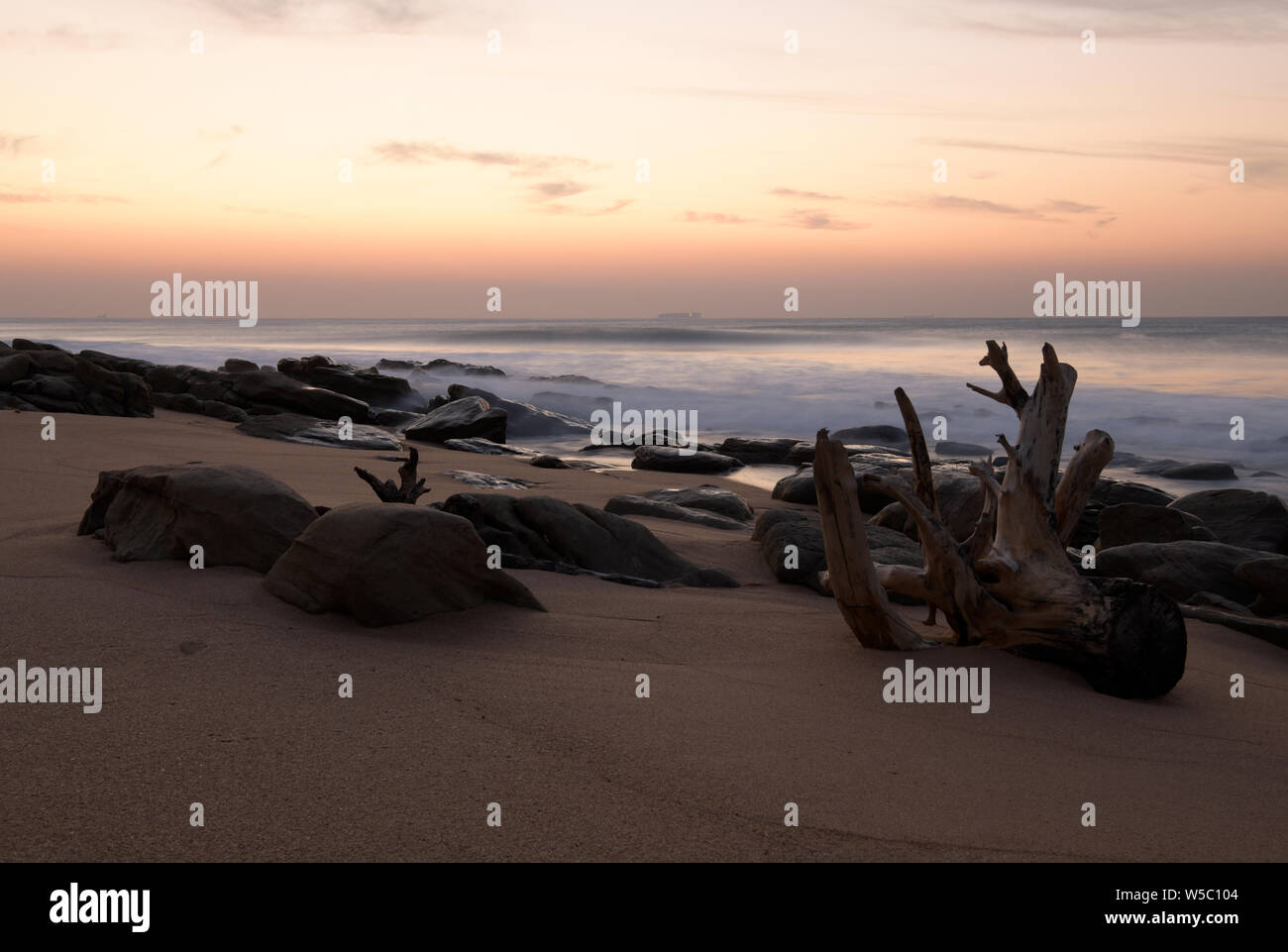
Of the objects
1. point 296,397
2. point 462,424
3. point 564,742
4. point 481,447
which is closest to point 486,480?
point 481,447

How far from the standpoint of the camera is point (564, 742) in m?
2.87

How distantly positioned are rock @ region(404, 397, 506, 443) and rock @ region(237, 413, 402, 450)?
1266 mm

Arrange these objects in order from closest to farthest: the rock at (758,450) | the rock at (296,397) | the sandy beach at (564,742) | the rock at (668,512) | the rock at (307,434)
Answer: the sandy beach at (564,742)
the rock at (668,512)
the rock at (307,434)
the rock at (758,450)
the rock at (296,397)

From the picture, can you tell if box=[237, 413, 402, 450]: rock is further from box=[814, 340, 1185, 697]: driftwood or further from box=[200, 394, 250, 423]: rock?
box=[814, 340, 1185, 697]: driftwood

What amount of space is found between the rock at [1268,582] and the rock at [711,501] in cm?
381

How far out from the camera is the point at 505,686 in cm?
327

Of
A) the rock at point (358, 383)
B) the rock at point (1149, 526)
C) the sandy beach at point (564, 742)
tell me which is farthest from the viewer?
the rock at point (358, 383)

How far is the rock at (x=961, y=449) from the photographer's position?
16.3m

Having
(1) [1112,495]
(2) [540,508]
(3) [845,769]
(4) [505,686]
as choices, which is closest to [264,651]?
(4) [505,686]

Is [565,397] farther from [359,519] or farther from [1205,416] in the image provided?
[359,519]

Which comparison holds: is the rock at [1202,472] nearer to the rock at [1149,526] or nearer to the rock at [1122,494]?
the rock at [1122,494]

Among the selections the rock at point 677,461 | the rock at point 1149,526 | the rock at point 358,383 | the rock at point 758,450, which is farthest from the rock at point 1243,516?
the rock at point 358,383

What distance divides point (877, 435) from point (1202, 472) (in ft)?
17.1

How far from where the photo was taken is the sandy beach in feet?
7.56
